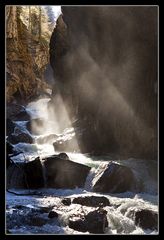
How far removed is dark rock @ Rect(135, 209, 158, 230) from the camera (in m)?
12.4

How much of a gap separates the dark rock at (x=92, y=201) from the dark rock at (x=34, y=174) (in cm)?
367

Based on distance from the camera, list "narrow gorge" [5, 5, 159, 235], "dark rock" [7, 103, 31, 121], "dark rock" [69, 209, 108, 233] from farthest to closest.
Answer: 1. "dark rock" [7, 103, 31, 121]
2. "narrow gorge" [5, 5, 159, 235]
3. "dark rock" [69, 209, 108, 233]

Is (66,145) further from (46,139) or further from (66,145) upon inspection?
(46,139)

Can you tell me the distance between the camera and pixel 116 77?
2641 centimetres

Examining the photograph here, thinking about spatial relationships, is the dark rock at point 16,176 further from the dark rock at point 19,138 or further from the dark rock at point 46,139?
the dark rock at point 46,139

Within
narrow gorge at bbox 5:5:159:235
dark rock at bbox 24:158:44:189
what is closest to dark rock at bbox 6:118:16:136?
narrow gorge at bbox 5:5:159:235

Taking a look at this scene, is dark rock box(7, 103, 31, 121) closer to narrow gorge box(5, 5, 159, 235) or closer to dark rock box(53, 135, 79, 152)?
narrow gorge box(5, 5, 159, 235)

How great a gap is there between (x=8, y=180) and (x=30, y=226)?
6.23 metres

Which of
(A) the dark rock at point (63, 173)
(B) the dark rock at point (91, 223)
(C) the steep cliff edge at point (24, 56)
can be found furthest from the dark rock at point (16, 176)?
(C) the steep cliff edge at point (24, 56)

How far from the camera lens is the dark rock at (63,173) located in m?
17.6

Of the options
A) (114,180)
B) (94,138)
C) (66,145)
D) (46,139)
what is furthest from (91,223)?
(46,139)

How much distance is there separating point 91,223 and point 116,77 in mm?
16040

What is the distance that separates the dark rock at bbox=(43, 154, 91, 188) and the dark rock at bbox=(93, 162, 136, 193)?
1.04 metres

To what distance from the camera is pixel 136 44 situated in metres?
24.7
